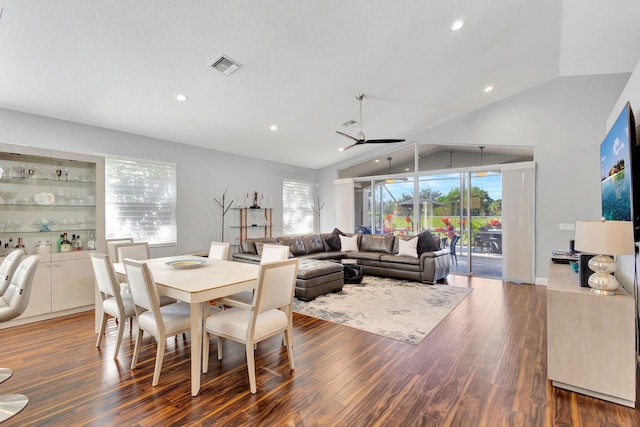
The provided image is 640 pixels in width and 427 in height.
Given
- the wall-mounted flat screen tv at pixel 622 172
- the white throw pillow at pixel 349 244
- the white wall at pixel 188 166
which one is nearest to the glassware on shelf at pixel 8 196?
the white wall at pixel 188 166

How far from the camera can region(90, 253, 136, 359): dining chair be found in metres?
2.74

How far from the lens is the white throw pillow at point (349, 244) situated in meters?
7.08

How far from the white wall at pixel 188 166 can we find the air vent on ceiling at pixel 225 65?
96.5 inches

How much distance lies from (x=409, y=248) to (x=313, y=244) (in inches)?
86.1

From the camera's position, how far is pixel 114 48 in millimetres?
3014

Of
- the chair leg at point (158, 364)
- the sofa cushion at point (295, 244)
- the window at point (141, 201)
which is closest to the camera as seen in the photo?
the chair leg at point (158, 364)

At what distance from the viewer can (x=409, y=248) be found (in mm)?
6133

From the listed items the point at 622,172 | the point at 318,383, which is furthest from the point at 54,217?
the point at 622,172

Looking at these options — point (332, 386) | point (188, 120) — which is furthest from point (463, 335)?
point (188, 120)

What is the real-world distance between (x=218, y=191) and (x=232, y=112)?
2.07m

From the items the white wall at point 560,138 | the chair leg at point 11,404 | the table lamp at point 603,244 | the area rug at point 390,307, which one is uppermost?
the white wall at point 560,138

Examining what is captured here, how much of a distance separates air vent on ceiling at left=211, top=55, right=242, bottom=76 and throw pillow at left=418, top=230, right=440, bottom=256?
464 centimetres

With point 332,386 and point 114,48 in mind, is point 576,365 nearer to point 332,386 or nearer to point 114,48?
point 332,386

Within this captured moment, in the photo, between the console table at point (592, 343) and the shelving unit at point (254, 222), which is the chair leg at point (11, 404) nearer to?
the console table at point (592, 343)
